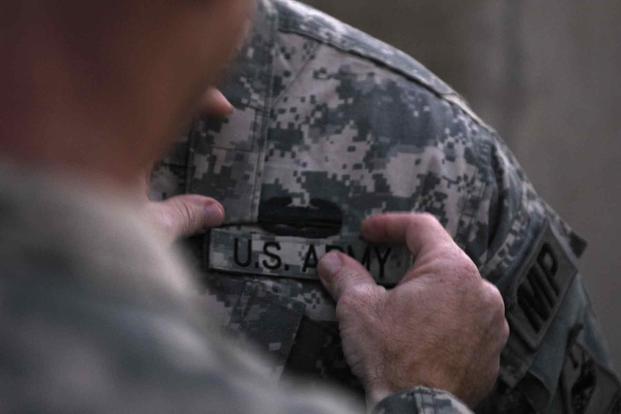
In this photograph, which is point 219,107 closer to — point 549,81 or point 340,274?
point 340,274

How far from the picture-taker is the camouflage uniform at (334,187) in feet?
4.41

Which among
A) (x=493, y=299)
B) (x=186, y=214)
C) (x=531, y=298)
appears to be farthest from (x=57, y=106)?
(x=531, y=298)

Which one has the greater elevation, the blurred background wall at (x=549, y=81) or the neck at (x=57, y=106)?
the neck at (x=57, y=106)

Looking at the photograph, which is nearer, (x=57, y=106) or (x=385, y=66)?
(x=57, y=106)

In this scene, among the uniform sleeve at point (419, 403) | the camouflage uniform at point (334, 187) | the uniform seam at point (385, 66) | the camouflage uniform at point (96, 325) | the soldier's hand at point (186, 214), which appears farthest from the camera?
the uniform seam at point (385, 66)

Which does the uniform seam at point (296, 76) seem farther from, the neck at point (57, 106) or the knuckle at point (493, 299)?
the neck at point (57, 106)

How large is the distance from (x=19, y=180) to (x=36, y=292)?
0.15 ft

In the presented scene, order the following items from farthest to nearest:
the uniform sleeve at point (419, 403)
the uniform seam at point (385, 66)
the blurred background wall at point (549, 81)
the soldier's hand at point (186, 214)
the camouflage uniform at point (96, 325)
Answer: the blurred background wall at point (549, 81)
the uniform seam at point (385, 66)
the soldier's hand at point (186, 214)
the uniform sleeve at point (419, 403)
the camouflage uniform at point (96, 325)

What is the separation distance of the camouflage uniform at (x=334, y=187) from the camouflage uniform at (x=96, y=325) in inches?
31.2

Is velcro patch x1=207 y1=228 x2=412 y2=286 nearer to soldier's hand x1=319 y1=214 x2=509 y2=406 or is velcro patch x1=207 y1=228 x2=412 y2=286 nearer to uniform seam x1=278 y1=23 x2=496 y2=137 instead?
soldier's hand x1=319 y1=214 x2=509 y2=406

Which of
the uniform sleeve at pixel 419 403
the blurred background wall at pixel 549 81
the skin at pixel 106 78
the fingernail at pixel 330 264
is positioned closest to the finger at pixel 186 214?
the fingernail at pixel 330 264

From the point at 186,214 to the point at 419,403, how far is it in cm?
45

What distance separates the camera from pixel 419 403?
903mm

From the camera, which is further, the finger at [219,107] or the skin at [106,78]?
the finger at [219,107]
